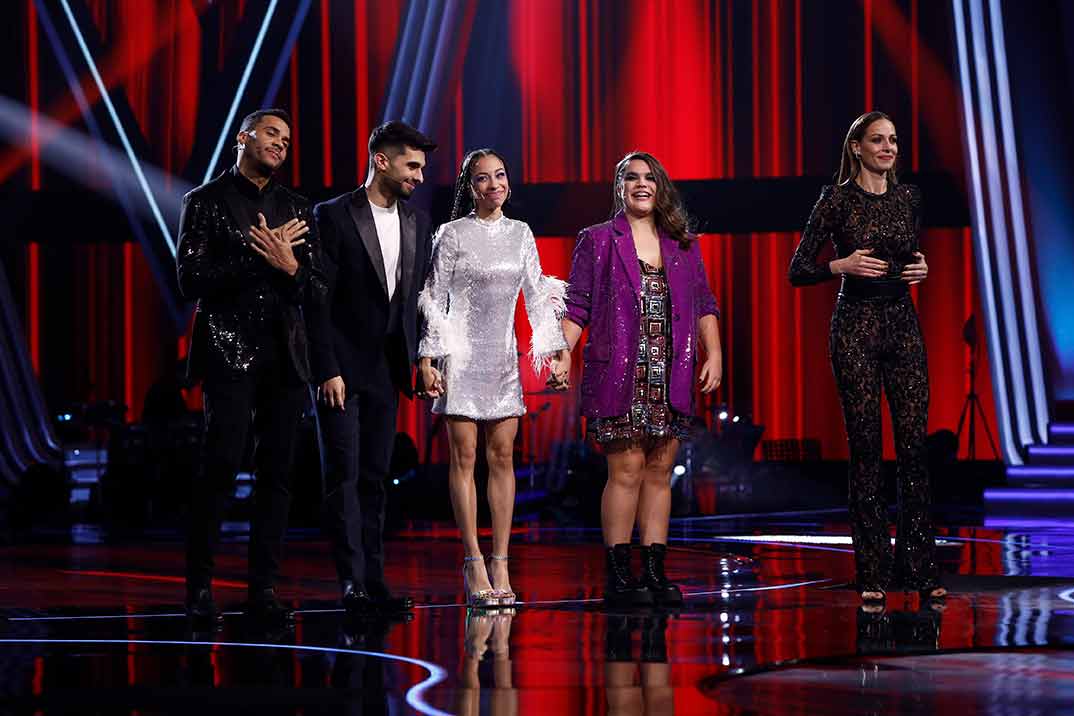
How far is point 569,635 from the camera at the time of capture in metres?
3.60

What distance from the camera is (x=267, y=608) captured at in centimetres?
392

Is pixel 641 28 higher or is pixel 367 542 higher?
pixel 641 28

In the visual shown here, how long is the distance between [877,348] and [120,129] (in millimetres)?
9603

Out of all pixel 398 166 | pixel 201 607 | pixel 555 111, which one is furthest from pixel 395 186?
pixel 555 111

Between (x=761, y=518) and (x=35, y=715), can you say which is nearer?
(x=35, y=715)

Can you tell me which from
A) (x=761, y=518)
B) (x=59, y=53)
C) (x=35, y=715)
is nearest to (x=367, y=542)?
(x=35, y=715)

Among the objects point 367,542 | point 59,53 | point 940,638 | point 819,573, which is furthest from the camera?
point 59,53

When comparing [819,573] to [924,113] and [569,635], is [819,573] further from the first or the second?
[924,113]

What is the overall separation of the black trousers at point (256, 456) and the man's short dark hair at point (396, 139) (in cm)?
68

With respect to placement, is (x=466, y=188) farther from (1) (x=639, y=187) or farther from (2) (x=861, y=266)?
(2) (x=861, y=266)

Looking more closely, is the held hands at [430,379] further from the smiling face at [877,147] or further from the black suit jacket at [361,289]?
the smiling face at [877,147]

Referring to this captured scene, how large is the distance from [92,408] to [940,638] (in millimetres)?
8145

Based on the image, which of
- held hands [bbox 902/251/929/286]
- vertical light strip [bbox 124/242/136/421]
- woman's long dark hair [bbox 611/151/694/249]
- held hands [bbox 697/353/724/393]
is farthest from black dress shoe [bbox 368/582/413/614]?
vertical light strip [bbox 124/242/136/421]

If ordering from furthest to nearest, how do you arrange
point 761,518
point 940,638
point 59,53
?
point 59,53
point 761,518
point 940,638
